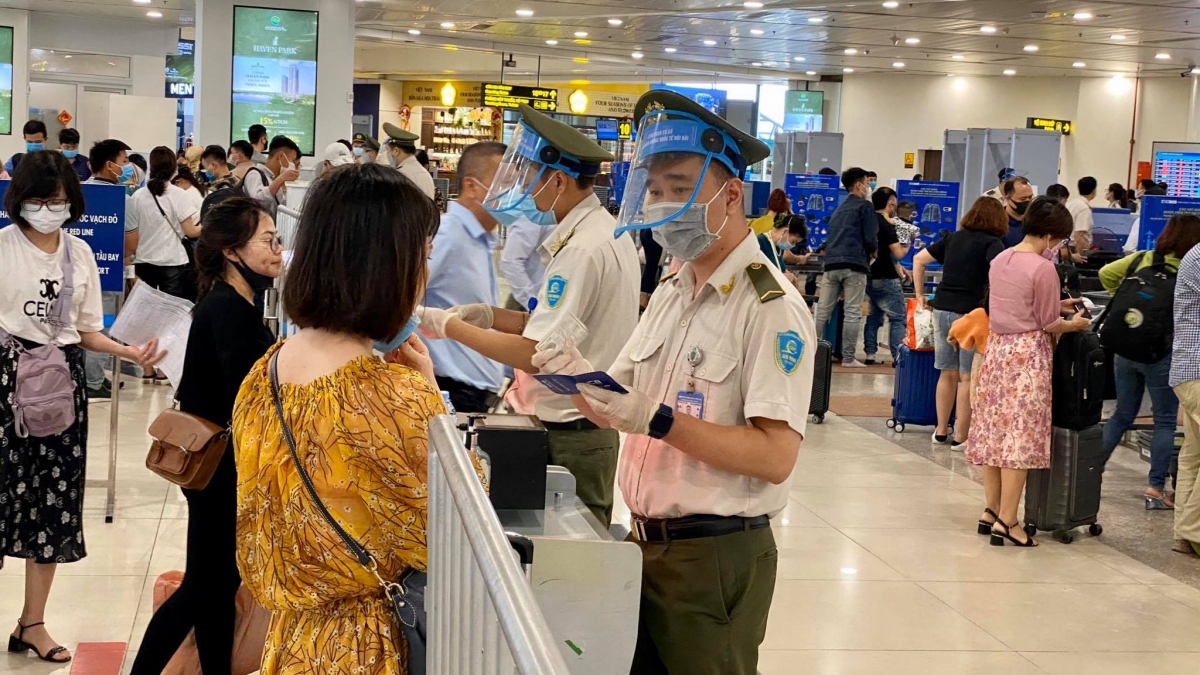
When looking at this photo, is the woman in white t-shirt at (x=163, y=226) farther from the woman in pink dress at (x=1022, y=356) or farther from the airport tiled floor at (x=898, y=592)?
the woman in pink dress at (x=1022, y=356)

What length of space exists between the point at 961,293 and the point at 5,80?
16.9 meters

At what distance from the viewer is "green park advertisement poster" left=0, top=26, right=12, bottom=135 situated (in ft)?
63.7

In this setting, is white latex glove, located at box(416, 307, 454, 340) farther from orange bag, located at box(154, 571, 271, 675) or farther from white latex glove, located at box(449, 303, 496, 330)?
orange bag, located at box(154, 571, 271, 675)

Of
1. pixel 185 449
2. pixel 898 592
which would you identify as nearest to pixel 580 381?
pixel 185 449

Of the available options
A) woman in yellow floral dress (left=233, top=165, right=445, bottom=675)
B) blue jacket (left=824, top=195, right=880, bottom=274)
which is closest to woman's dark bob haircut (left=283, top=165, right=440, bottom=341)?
woman in yellow floral dress (left=233, top=165, right=445, bottom=675)

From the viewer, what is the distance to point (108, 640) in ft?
14.2

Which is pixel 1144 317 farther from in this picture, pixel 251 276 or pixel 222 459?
pixel 222 459

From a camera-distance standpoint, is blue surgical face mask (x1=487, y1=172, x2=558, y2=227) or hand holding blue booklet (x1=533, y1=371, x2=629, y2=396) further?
blue surgical face mask (x1=487, y1=172, x2=558, y2=227)

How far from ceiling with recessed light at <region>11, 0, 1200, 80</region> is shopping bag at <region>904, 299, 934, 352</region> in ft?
26.8

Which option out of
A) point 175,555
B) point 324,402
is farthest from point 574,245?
point 175,555

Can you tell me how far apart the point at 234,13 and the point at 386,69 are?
18.6m

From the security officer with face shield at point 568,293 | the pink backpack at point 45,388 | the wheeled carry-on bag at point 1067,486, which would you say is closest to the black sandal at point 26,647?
the pink backpack at point 45,388

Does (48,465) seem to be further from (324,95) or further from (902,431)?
(324,95)

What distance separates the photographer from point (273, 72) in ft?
50.7
